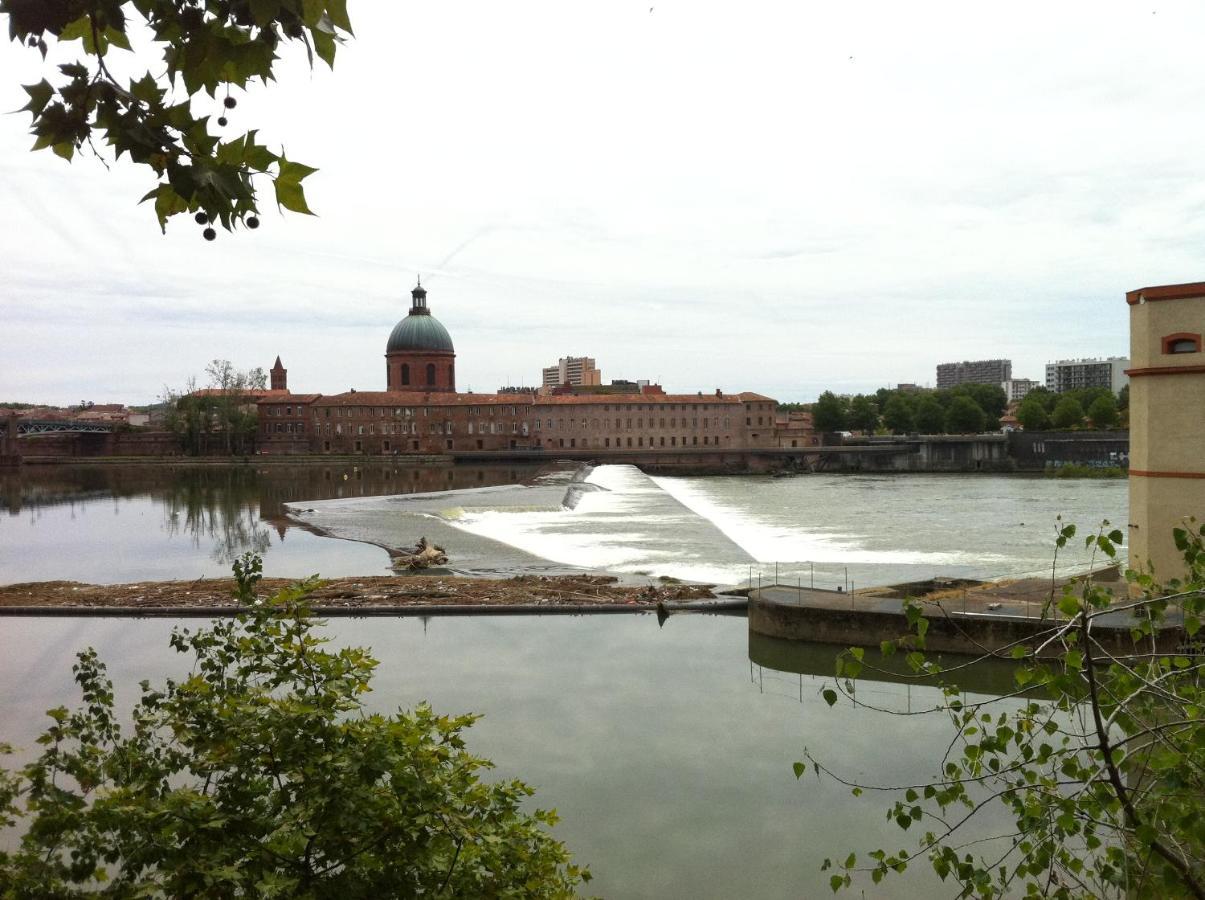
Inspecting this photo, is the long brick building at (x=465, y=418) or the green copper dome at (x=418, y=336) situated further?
the green copper dome at (x=418, y=336)

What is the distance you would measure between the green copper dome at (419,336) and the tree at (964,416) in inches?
2620

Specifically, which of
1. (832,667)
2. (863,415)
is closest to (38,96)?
(832,667)

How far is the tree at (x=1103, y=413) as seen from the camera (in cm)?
12181

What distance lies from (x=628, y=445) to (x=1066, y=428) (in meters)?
53.2

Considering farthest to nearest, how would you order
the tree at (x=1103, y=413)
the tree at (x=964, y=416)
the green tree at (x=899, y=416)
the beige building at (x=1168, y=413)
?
the green tree at (x=899, y=416) < the tree at (x=964, y=416) < the tree at (x=1103, y=413) < the beige building at (x=1168, y=413)

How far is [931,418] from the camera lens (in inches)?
5285

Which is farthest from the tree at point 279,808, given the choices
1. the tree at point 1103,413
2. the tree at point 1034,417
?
the tree at point 1034,417

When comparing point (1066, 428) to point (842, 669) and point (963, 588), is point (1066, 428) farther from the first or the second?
point (842, 669)

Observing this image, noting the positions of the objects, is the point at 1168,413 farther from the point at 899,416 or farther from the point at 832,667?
the point at 899,416

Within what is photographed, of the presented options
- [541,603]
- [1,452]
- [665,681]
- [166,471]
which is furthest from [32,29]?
[1,452]

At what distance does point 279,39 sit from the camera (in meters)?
2.71

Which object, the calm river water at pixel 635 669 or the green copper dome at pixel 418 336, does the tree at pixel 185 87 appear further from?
the green copper dome at pixel 418 336

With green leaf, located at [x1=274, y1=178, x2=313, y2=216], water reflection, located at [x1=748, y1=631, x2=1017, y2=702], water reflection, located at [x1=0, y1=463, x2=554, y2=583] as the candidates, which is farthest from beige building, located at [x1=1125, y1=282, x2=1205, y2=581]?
water reflection, located at [x1=0, y1=463, x2=554, y2=583]

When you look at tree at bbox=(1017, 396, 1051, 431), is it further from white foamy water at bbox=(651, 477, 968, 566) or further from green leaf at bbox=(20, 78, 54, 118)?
green leaf at bbox=(20, 78, 54, 118)
